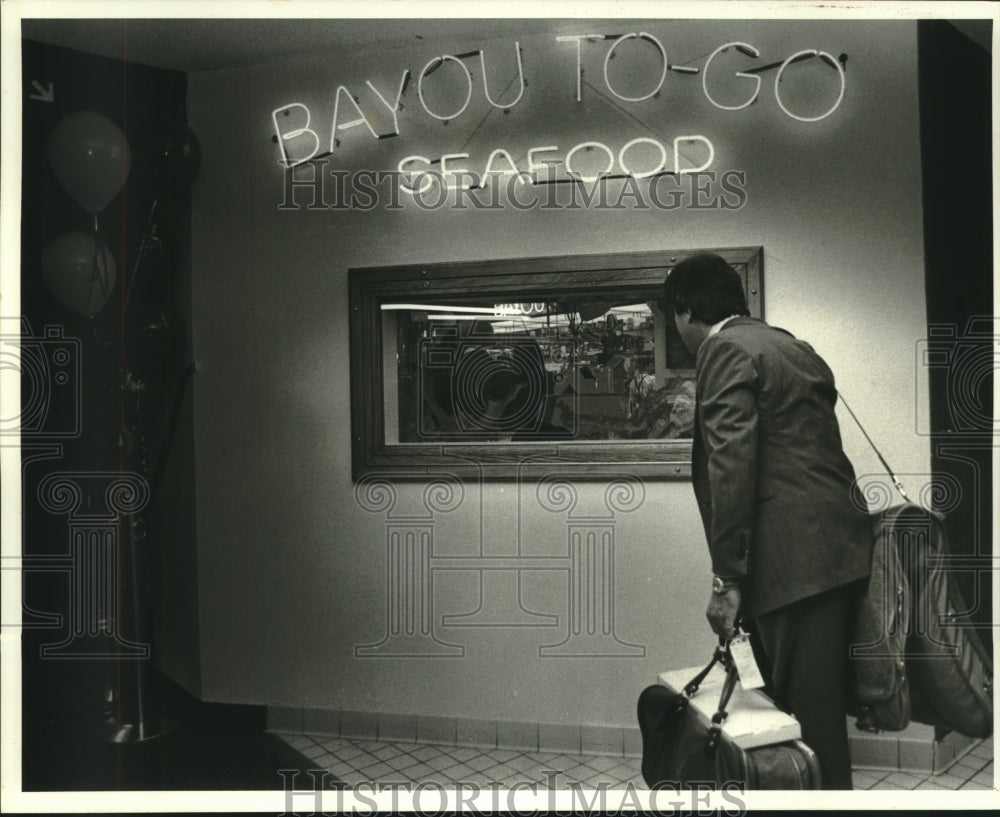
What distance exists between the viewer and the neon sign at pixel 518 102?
2.96 m

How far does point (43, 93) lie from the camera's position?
8.83 ft

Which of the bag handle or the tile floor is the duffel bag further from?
the tile floor

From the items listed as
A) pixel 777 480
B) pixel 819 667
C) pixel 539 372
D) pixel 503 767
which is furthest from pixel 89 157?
pixel 819 667

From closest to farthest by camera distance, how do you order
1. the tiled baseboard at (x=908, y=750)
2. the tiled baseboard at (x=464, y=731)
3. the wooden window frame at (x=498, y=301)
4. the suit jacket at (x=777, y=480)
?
the suit jacket at (x=777, y=480) → the tiled baseboard at (x=908, y=750) → the wooden window frame at (x=498, y=301) → the tiled baseboard at (x=464, y=731)

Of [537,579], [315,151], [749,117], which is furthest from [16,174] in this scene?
[749,117]

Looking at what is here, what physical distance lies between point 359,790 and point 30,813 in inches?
39.3

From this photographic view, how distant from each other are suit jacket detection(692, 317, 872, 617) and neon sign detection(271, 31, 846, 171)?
109 cm

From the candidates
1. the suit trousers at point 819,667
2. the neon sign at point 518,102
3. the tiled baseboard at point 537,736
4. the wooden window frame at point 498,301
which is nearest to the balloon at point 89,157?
the neon sign at point 518,102

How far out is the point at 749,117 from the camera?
9.93 ft

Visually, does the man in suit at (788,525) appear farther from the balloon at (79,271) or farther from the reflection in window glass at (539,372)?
the balloon at (79,271)

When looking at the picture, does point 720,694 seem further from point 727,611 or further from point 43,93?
point 43,93

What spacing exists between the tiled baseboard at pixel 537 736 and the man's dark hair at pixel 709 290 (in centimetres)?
171

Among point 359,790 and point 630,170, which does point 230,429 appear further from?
point 630,170

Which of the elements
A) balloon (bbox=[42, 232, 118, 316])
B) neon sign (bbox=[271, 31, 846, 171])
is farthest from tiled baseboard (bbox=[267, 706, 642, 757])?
neon sign (bbox=[271, 31, 846, 171])
